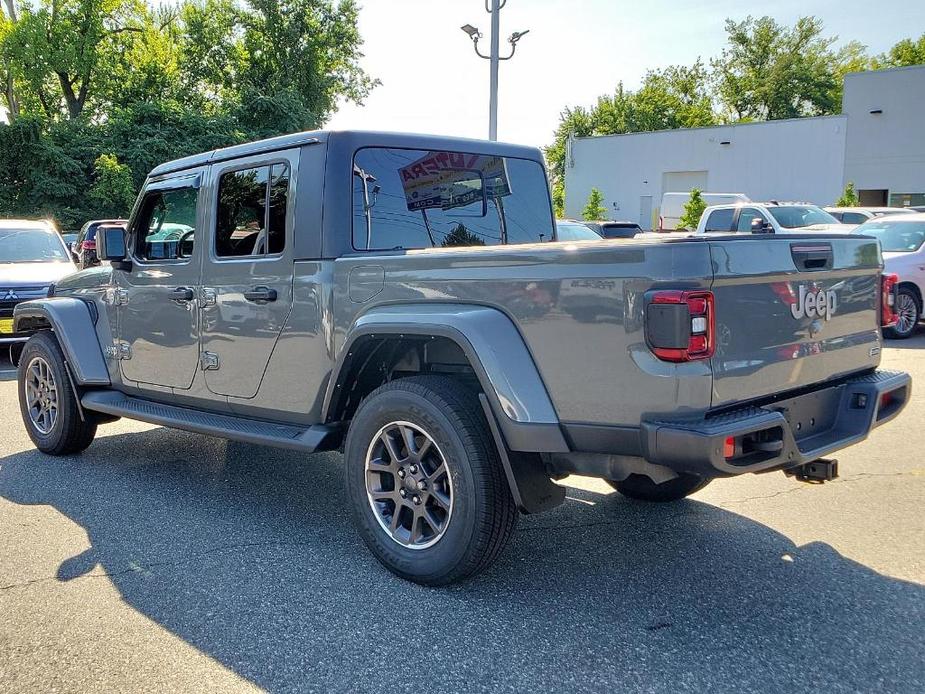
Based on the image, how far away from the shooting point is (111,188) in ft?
99.2

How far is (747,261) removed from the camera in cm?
315

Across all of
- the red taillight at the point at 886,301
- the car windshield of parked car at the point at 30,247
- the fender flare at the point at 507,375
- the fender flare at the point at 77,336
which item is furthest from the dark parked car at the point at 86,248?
the red taillight at the point at 886,301

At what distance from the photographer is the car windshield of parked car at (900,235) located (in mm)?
12391

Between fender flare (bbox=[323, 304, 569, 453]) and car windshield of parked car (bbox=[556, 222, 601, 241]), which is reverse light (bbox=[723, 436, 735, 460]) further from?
car windshield of parked car (bbox=[556, 222, 601, 241])

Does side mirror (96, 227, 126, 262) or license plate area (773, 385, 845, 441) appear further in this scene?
side mirror (96, 227, 126, 262)

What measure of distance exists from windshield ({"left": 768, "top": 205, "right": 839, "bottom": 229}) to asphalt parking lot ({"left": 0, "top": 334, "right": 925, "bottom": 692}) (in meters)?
11.3

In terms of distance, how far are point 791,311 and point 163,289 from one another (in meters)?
3.54

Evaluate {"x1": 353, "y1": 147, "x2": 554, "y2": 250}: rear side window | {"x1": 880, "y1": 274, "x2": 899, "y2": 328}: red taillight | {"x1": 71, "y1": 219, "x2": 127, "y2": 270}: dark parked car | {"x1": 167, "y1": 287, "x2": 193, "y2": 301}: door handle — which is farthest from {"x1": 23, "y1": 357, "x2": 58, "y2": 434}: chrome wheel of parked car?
{"x1": 71, "y1": 219, "x2": 127, "y2": 270}: dark parked car

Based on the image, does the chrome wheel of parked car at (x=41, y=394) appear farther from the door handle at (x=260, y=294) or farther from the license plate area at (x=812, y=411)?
the license plate area at (x=812, y=411)

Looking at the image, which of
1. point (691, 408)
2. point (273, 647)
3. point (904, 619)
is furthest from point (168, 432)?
point (904, 619)

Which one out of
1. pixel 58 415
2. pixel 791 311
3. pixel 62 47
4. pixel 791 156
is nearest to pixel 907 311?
pixel 791 311

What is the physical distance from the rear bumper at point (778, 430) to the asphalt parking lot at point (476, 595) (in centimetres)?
65

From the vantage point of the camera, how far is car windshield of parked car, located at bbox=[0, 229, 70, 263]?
38.0ft

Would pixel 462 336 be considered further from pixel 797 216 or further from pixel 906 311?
pixel 797 216
